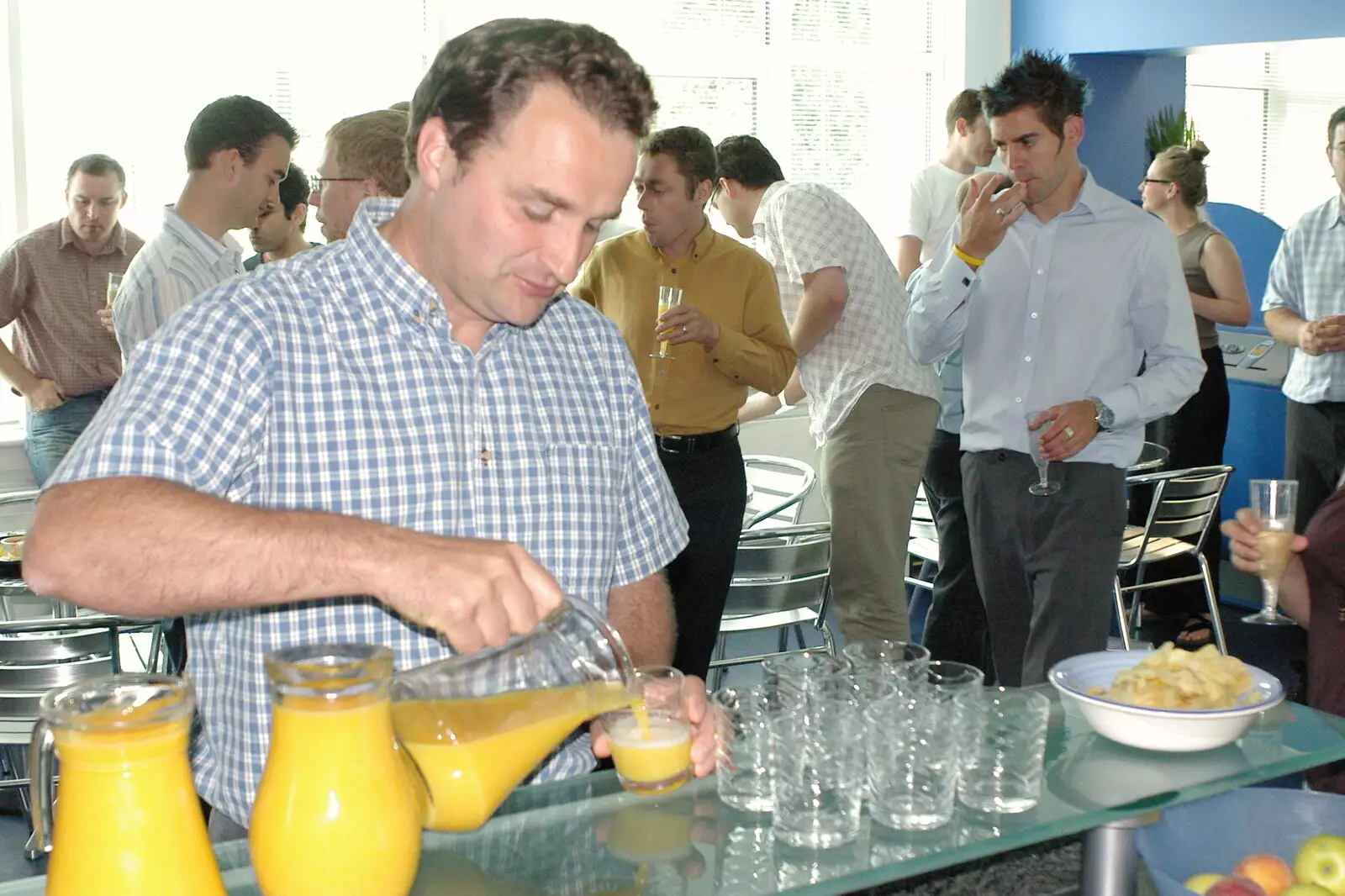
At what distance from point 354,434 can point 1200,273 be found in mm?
4614

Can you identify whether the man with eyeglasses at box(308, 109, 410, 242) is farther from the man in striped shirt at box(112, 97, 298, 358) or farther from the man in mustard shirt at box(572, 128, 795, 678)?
the man in mustard shirt at box(572, 128, 795, 678)

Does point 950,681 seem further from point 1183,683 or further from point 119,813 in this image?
point 119,813

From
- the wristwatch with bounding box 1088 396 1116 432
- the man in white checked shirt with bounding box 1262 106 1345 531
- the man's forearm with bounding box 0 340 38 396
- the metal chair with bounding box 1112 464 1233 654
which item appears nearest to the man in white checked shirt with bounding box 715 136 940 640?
the metal chair with bounding box 1112 464 1233 654

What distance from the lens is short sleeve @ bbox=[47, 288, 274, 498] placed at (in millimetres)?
1209

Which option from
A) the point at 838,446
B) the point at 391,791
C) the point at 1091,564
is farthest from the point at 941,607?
the point at 391,791

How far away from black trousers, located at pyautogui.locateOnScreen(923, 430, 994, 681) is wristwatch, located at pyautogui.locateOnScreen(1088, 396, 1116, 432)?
1223mm

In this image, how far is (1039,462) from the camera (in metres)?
3.03

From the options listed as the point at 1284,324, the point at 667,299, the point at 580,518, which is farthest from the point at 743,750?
→ the point at 1284,324

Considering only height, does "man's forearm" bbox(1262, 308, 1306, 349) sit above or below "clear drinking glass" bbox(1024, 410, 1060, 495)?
above

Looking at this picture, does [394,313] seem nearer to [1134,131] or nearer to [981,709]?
[981,709]

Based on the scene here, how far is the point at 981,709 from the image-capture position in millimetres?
1361

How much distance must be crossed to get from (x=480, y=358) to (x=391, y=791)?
26.7 inches

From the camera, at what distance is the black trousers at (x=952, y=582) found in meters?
4.23

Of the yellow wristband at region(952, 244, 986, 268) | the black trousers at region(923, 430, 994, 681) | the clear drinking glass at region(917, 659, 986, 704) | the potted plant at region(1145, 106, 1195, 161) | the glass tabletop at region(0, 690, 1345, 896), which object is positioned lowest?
the black trousers at region(923, 430, 994, 681)
